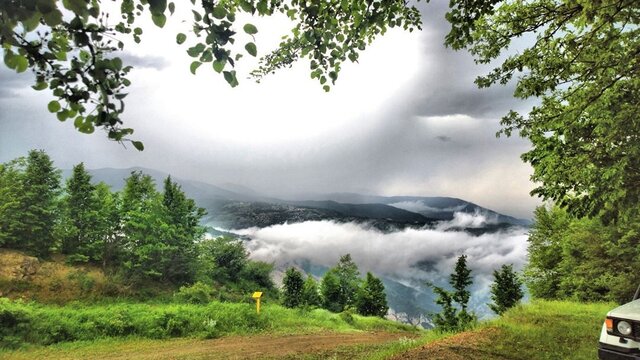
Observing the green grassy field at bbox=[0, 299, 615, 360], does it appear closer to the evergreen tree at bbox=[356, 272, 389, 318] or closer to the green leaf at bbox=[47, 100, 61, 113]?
the green leaf at bbox=[47, 100, 61, 113]

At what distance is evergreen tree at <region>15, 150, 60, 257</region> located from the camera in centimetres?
2992

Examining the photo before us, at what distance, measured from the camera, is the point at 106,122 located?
2.11 metres

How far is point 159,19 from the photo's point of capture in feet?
6.50

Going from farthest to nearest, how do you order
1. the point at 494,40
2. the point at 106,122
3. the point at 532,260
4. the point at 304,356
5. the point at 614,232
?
the point at 532,260 < the point at 614,232 < the point at 304,356 < the point at 494,40 < the point at 106,122

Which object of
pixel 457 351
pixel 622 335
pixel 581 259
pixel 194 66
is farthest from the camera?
pixel 581 259

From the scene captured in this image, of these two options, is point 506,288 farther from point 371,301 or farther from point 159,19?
point 159,19

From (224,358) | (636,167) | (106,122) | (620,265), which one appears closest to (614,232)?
(620,265)

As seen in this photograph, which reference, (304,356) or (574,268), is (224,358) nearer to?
(304,356)

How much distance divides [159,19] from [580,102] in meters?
9.81

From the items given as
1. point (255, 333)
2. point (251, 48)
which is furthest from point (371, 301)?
point (251, 48)

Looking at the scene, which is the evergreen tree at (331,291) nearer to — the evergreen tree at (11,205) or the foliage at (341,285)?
the foliage at (341,285)

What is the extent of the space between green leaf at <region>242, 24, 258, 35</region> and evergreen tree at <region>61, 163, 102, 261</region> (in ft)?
118

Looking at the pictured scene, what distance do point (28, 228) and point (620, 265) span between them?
45057mm

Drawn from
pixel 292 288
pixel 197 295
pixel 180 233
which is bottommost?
pixel 292 288
